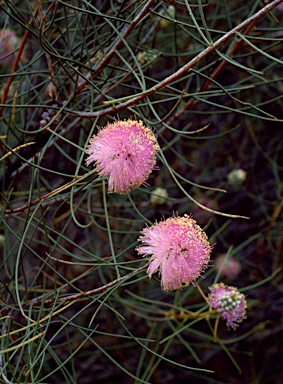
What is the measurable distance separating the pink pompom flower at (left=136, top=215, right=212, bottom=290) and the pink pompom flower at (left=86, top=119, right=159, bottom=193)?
0.21 feet

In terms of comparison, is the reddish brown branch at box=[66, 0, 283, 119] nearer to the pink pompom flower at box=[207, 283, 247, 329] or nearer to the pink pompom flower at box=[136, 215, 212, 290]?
the pink pompom flower at box=[136, 215, 212, 290]

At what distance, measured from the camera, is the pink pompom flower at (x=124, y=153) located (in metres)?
0.57

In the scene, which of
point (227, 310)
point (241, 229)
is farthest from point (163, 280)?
point (241, 229)

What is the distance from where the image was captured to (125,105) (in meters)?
0.61

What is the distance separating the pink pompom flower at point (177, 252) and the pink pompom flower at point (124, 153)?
0.06m

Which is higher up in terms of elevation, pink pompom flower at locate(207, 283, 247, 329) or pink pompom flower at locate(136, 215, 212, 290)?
pink pompom flower at locate(136, 215, 212, 290)

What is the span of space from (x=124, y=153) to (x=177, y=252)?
0.12 meters

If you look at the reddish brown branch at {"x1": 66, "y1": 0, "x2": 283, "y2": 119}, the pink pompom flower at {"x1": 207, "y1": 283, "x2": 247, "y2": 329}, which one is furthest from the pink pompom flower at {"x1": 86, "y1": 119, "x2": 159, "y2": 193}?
the pink pompom flower at {"x1": 207, "y1": 283, "x2": 247, "y2": 329}

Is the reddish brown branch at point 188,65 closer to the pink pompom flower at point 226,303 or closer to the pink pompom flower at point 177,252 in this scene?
the pink pompom flower at point 177,252

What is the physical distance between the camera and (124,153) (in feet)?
1.86

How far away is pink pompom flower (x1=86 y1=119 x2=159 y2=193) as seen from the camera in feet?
1.87

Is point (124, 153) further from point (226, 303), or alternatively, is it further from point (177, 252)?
point (226, 303)

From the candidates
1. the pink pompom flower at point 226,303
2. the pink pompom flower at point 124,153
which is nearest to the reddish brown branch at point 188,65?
the pink pompom flower at point 124,153

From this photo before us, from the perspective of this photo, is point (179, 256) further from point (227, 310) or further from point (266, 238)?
point (266, 238)
